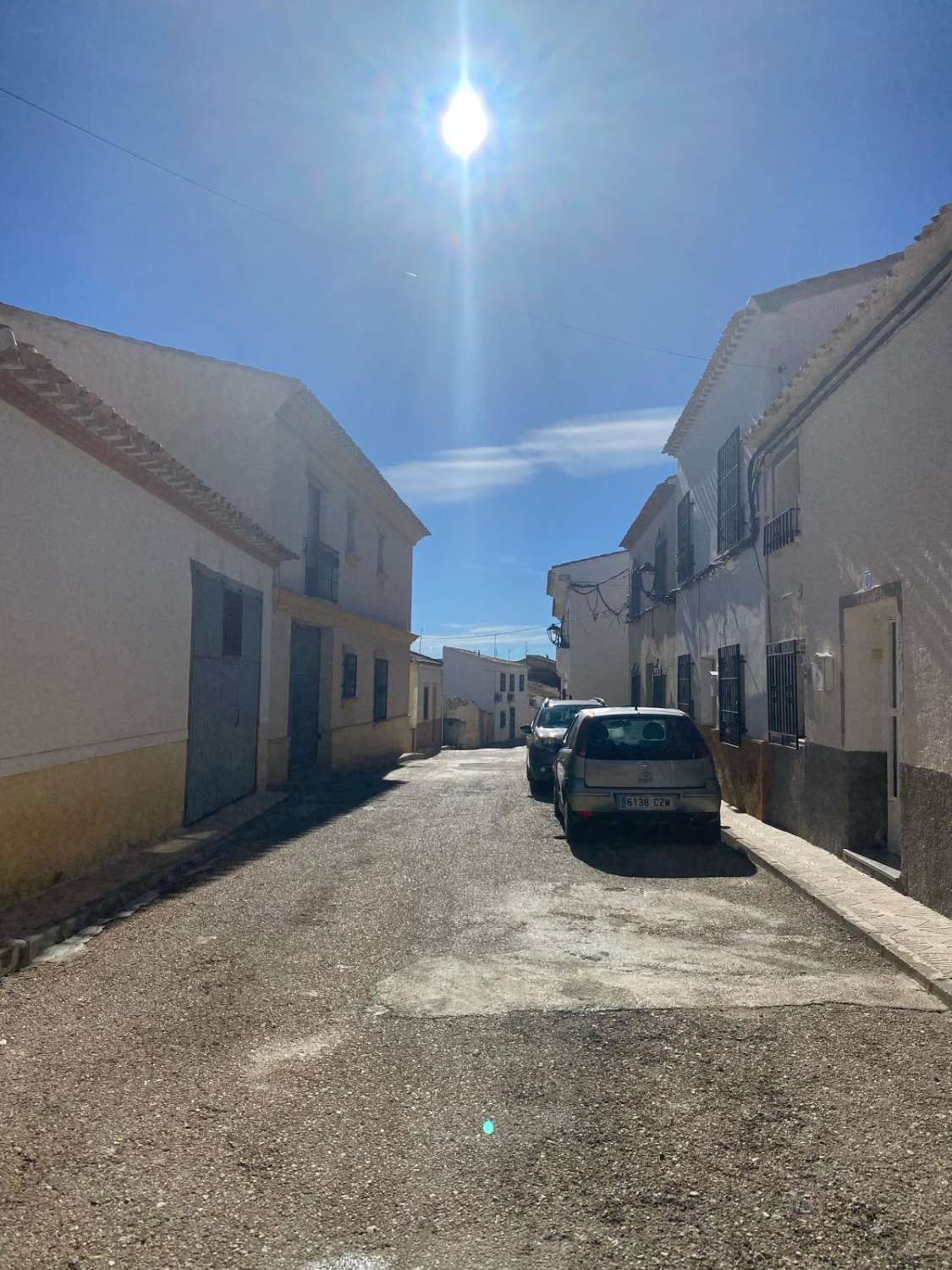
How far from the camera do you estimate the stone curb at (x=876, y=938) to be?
15.6 feet

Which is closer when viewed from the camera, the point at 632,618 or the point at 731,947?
the point at 731,947

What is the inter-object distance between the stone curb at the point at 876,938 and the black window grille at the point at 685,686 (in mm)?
8090

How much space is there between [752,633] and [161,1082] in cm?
978

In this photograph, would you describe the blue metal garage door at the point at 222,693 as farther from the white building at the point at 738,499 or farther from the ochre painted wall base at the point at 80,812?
the white building at the point at 738,499

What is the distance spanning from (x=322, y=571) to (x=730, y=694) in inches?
343

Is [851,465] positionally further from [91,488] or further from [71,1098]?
[71,1098]

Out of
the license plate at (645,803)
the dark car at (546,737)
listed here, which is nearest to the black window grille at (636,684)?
the dark car at (546,737)

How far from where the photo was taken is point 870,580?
7.76m

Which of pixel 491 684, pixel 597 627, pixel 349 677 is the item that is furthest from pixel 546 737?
pixel 491 684

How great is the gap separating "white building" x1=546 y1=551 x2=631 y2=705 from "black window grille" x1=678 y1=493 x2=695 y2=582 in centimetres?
1237

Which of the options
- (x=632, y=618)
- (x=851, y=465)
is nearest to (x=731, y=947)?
(x=851, y=465)

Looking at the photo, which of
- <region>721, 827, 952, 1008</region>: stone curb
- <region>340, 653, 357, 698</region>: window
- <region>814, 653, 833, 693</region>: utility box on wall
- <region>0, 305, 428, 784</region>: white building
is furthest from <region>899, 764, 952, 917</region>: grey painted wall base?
<region>340, 653, 357, 698</region>: window

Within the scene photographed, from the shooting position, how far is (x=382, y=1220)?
270 cm

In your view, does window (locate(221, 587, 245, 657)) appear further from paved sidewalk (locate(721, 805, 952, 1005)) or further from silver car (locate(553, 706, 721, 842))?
paved sidewalk (locate(721, 805, 952, 1005))
